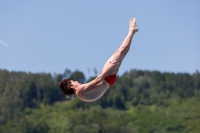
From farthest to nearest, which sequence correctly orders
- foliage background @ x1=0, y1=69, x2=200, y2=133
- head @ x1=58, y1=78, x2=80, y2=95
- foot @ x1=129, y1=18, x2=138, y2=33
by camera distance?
foliage background @ x1=0, y1=69, x2=200, y2=133
foot @ x1=129, y1=18, x2=138, y2=33
head @ x1=58, y1=78, x2=80, y2=95

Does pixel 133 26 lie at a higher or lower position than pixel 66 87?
higher

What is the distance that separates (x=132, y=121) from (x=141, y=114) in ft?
21.0

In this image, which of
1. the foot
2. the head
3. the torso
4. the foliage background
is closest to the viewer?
the torso

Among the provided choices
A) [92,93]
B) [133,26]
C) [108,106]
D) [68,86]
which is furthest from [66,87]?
[108,106]

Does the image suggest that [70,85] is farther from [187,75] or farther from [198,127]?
Answer: [187,75]

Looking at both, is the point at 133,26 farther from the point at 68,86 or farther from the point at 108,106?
the point at 108,106

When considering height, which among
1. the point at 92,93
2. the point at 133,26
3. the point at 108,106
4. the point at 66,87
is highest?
the point at 108,106


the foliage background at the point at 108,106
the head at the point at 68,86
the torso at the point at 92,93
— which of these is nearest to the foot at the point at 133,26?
the torso at the point at 92,93

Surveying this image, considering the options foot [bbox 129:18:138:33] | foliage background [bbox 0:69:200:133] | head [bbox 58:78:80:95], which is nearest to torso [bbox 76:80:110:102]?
head [bbox 58:78:80:95]

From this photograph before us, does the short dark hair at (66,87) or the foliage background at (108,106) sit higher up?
the foliage background at (108,106)

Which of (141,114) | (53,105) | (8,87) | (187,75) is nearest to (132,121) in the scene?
(141,114)

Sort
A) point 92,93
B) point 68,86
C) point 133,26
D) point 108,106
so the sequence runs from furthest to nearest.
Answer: point 108,106
point 133,26
point 68,86
point 92,93

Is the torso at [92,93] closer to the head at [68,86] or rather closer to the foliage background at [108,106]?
the head at [68,86]

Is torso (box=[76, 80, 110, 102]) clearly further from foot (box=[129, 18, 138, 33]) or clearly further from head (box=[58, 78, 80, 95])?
foot (box=[129, 18, 138, 33])
